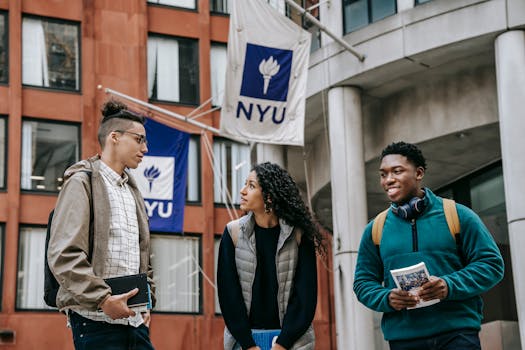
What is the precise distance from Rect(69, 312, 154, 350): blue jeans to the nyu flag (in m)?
14.2

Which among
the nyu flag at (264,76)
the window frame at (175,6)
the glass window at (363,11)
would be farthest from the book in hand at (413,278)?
the window frame at (175,6)

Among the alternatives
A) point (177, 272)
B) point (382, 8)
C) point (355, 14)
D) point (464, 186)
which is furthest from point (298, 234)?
point (177, 272)

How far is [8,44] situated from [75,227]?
99.2ft

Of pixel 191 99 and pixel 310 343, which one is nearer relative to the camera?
pixel 310 343

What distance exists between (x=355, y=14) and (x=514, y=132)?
5254 mm

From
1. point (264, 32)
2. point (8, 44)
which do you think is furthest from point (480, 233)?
point (8, 44)

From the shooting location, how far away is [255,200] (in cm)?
776

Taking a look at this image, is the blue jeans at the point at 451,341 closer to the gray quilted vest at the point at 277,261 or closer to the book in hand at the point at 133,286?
the gray quilted vest at the point at 277,261

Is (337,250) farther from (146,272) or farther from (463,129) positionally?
(146,272)

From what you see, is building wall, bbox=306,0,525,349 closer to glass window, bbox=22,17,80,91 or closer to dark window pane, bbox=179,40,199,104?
dark window pane, bbox=179,40,199,104

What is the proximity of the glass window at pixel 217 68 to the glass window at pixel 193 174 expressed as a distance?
1.93m

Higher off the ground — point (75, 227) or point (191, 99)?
point (191, 99)

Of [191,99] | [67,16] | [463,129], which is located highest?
[67,16]

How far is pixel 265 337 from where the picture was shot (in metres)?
7.45
